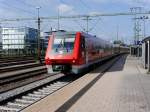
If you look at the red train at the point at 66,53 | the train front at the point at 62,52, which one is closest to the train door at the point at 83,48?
the red train at the point at 66,53

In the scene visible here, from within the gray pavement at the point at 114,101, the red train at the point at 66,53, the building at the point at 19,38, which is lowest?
the gray pavement at the point at 114,101

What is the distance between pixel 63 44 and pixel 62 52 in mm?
581

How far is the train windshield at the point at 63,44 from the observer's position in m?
21.5

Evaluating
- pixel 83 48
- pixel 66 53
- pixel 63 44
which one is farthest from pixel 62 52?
pixel 83 48

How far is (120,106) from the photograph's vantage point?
10.4 metres

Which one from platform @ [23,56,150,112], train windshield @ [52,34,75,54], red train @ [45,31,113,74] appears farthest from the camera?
train windshield @ [52,34,75,54]

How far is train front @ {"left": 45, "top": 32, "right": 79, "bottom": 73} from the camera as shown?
2098 cm

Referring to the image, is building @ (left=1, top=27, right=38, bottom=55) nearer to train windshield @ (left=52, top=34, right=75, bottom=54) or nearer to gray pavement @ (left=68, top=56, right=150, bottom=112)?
train windshield @ (left=52, top=34, right=75, bottom=54)

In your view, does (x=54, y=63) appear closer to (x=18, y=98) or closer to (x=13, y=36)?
(x=18, y=98)

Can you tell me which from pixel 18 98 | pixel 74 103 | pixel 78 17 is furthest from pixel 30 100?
pixel 78 17

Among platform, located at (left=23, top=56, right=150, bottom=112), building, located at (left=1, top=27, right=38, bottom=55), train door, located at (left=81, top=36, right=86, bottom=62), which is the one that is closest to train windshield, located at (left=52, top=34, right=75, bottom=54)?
train door, located at (left=81, top=36, right=86, bottom=62)

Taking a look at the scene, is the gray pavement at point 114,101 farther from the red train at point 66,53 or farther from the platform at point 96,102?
the red train at point 66,53

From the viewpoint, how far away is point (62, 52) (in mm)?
21375

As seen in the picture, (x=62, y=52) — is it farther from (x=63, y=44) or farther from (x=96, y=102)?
(x=96, y=102)
